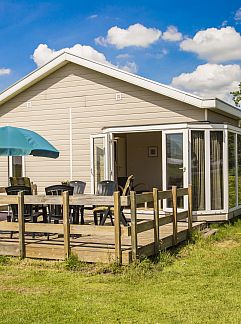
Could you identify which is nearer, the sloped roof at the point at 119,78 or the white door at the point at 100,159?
the sloped roof at the point at 119,78

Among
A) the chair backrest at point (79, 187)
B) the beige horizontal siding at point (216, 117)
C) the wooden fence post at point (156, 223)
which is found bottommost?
the wooden fence post at point (156, 223)

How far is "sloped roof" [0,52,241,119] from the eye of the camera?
9688mm

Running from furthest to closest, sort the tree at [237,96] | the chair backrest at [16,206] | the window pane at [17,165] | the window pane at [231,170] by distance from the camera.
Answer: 1. the tree at [237,96]
2. the window pane at [17,165]
3. the window pane at [231,170]
4. the chair backrest at [16,206]

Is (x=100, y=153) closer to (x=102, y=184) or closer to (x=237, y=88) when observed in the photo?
(x=102, y=184)

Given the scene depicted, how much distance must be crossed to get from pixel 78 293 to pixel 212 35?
51.9ft

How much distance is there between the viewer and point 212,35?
61.2 ft

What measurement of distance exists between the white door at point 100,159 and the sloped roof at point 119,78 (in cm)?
156

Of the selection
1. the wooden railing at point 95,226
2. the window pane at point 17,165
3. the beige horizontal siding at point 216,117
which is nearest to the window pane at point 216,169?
the beige horizontal siding at point 216,117

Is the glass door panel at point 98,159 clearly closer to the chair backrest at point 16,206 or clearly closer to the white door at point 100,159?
the white door at point 100,159

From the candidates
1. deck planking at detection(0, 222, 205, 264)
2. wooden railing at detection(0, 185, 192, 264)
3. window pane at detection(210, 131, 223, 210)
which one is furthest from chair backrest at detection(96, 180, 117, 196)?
window pane at detection(210, 131, 223, 210)

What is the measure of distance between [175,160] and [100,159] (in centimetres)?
213

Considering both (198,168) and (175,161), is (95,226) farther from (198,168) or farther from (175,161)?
(198,168)

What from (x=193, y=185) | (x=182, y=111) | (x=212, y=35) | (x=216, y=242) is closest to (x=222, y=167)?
(x=193, y=185)

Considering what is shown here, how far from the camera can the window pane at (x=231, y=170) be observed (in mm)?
10430
